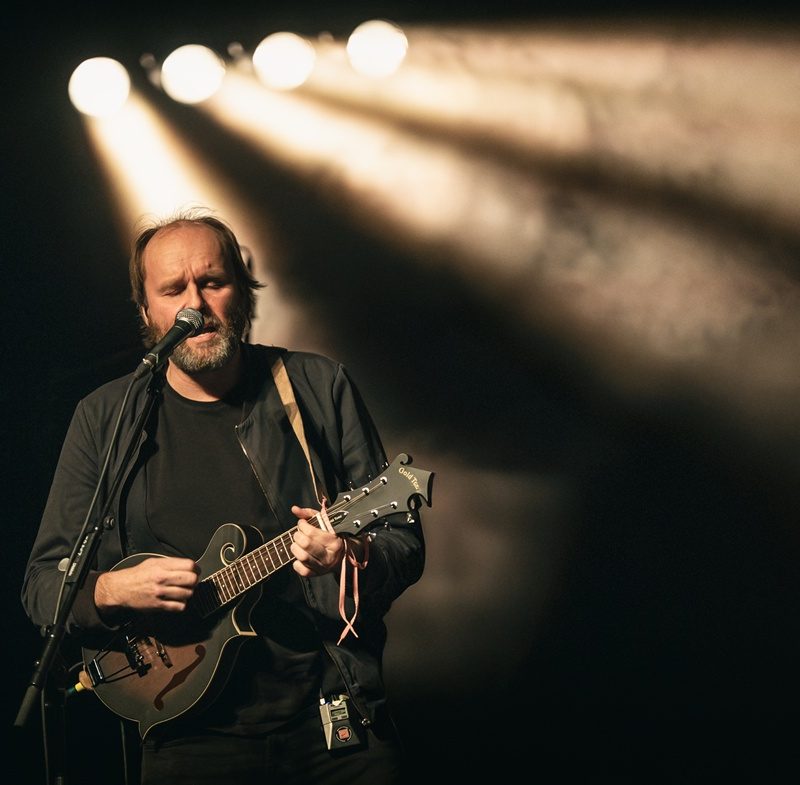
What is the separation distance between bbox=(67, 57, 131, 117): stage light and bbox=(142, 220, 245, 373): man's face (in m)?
1.19

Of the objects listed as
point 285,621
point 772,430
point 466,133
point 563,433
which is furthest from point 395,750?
point 466,133

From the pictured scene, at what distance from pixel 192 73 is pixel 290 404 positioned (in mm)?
1901

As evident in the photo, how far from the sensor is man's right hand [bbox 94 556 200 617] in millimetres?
2369

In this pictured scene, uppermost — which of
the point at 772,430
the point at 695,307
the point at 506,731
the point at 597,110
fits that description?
the point at 597,110

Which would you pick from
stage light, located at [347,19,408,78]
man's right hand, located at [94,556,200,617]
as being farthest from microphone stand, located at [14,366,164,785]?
stage light, located at [347,19,408,78]

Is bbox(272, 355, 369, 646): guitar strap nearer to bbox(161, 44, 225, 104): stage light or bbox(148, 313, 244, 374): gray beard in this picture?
bbox(148, 313, 244, 374): gray beard

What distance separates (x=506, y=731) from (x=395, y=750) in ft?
4.76

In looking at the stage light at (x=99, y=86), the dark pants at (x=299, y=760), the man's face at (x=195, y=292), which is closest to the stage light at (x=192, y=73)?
the stage light at (x=99, y=86)

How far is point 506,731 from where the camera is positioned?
3.63 m

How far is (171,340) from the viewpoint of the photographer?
2.29 metres

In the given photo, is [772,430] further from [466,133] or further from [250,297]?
[250,297]

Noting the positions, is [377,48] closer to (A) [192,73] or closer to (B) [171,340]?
(A) [192,73]

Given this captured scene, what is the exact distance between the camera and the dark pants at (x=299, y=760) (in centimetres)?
→ 228

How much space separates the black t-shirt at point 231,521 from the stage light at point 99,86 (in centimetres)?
168
